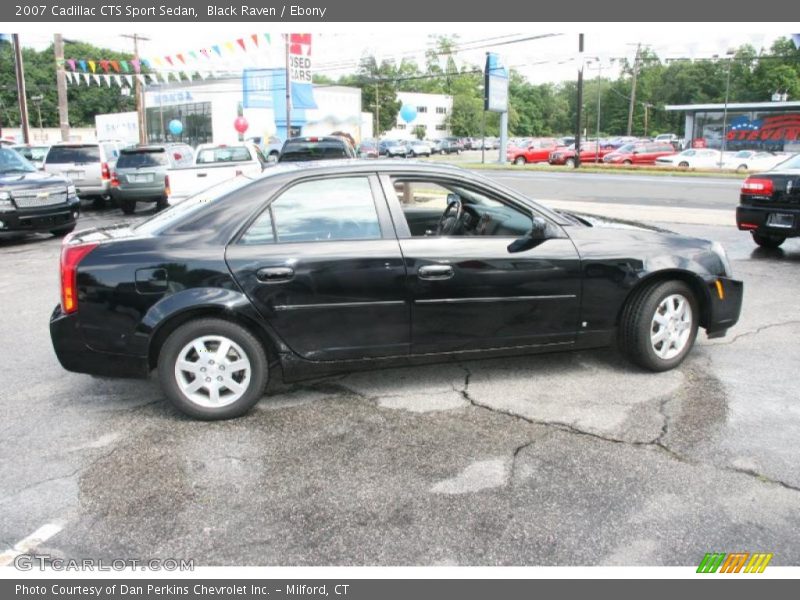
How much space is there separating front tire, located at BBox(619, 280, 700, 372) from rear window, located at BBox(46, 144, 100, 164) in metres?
15.1

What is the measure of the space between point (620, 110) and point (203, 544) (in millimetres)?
107454

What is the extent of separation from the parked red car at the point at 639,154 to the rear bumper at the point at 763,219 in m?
34.4

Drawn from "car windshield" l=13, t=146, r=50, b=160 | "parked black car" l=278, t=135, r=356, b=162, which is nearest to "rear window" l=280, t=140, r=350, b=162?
"parked black car" l=278, t=135, r=356, b=162

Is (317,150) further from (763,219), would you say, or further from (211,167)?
(763,219)

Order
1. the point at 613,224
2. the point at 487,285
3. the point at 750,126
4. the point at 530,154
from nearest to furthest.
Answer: the point at 487,285 → the point at 613,224 → the point at 530,154 → the point at 750,126

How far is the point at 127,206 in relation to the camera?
16266 mm

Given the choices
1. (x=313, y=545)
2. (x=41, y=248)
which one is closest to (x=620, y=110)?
(x=41, y=248)

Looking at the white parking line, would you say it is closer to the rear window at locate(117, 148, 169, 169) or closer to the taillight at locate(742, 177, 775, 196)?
the taillight at locate(742, 177, 775, 196)

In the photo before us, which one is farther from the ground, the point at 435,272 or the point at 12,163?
the point at 12,163

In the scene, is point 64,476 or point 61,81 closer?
point 64,476

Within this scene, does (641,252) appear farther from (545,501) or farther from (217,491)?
(217,491)

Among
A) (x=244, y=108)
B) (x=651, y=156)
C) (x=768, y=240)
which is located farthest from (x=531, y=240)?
(x=244, y=108)

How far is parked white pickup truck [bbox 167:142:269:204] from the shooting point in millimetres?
14617

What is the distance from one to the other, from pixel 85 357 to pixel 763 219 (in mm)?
8432
